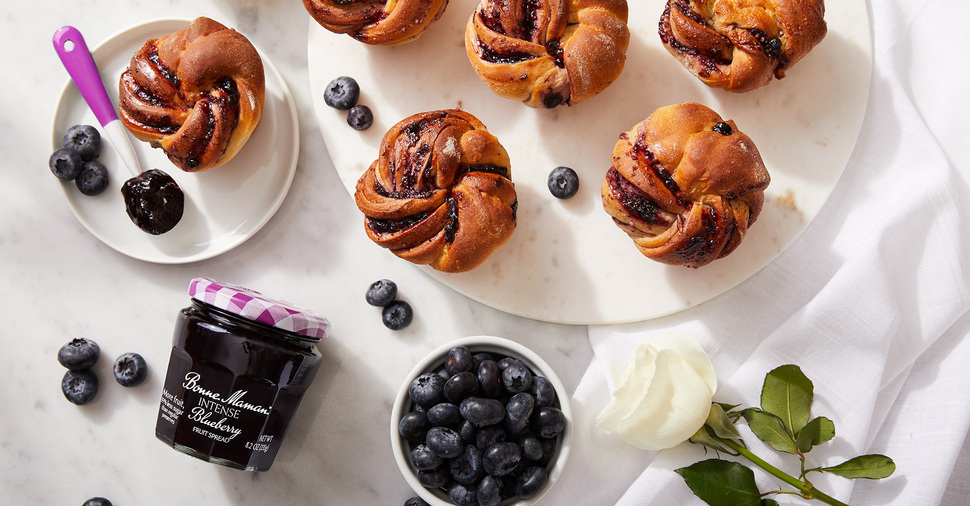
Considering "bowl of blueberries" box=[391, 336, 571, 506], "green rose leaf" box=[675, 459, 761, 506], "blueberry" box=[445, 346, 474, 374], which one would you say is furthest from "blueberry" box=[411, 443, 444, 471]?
"green rose leaf" box=[675, 459, 761, 506]

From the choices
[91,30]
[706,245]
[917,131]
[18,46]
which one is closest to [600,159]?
[706,245]

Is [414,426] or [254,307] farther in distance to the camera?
[414,426]

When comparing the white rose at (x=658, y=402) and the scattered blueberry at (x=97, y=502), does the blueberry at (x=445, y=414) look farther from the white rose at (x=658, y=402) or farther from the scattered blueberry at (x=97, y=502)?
the scattered blueberry at (x=97, y=502)

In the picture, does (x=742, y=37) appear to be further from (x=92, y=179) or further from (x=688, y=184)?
(x=92, y=179)

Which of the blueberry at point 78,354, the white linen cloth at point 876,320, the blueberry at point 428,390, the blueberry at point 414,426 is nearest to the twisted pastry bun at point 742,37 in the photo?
the white linen cloth at point 876,320

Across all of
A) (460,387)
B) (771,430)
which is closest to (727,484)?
(771,430)

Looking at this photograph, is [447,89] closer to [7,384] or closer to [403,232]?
[403,232]

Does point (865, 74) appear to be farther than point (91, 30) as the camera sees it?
No
